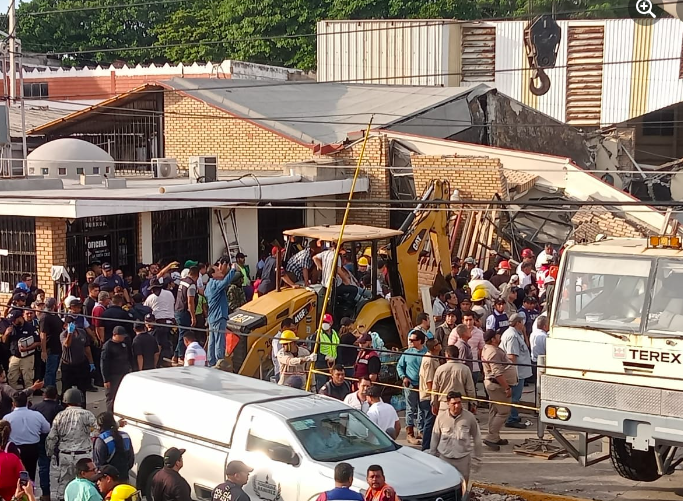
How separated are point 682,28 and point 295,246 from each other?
2676 cm

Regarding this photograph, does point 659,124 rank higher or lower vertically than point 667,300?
higher

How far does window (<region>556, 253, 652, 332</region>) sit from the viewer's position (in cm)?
1067

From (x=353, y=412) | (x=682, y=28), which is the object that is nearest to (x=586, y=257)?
(x=353, y=412)

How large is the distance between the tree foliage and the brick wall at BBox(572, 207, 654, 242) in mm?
25283

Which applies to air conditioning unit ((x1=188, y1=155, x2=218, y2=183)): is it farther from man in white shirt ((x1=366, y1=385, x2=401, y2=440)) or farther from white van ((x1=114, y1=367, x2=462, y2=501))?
man in white shirt ((x1=366, y1=385, x2=401, y2=440))

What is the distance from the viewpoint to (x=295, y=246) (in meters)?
19.7

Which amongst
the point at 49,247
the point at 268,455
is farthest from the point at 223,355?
the point at 268,455

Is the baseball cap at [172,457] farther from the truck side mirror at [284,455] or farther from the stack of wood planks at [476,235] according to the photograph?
the stack of wood planks at [476,235]

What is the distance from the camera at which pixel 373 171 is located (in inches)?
1108

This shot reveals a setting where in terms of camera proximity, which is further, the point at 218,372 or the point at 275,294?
the point at 275,294

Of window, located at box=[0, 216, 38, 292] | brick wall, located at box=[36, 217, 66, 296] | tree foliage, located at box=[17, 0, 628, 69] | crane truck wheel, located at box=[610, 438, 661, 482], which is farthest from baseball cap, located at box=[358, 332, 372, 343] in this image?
tree foliage, located at box=[17, 0, 628, 69]

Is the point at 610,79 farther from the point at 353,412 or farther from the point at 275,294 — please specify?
the point at 353,412

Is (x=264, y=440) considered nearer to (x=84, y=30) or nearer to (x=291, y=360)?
(x=291, y=360)

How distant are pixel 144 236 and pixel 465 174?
900cm
